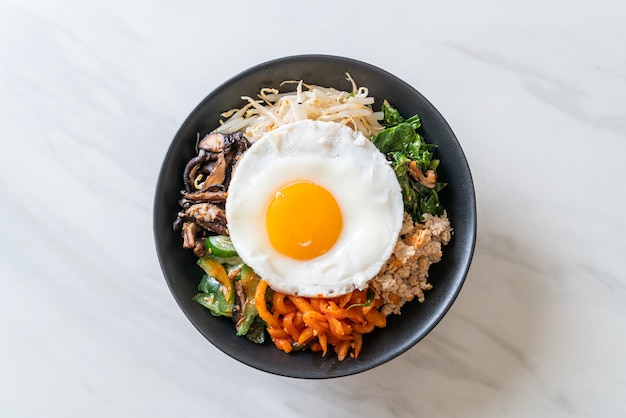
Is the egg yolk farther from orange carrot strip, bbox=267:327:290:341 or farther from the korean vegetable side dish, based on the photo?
orange carrot strip, bbox=267:327:290:341

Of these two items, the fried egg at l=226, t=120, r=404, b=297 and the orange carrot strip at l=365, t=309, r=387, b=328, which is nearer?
the fried egg at l=226, t=120, r=404, b=297

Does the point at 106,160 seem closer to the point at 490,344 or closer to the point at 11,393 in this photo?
the point at 11,393

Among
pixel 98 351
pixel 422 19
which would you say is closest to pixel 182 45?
pixel 422 19

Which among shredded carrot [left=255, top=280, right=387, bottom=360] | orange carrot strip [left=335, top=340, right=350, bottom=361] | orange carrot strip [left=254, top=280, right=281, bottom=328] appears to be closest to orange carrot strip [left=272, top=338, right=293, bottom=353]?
shredded carrot [left=255, top=280, right=387, bottom=360]

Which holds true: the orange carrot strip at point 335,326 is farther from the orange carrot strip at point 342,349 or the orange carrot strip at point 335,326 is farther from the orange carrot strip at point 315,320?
the orange carrot strip at point 342,349

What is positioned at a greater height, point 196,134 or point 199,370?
point 196,134
